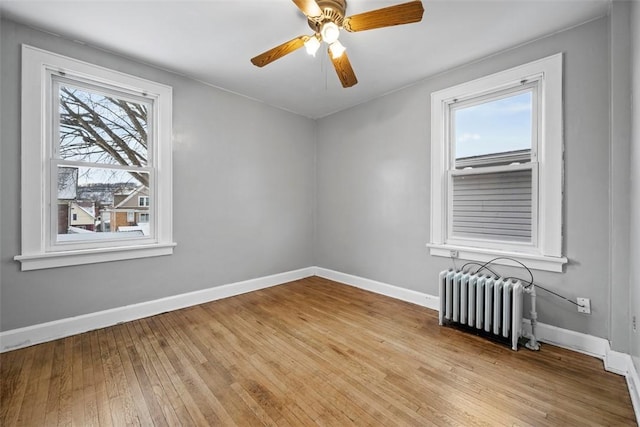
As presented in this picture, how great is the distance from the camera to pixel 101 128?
8.64 ft

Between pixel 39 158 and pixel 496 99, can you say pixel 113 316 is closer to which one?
pixel 39 158

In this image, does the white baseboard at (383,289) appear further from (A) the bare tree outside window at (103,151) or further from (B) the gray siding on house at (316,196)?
(A) the bare tree outside window at (103,151)

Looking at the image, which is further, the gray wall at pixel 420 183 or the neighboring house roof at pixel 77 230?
the neighboring house roof at pixel 77 230

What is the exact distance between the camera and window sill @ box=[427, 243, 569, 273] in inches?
89.1

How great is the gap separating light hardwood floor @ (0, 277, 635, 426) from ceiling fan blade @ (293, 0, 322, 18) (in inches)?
95.2

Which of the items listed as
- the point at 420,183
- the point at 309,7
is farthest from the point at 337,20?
the point at 420,183

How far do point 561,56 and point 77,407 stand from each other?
170 inches

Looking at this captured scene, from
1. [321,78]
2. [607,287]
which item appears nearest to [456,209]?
Answer: [607,287]

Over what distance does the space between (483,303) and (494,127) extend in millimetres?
1751

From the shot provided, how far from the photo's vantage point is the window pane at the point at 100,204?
96.5 inches

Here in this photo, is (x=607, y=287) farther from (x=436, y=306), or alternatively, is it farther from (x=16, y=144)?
(x=16, y=144)

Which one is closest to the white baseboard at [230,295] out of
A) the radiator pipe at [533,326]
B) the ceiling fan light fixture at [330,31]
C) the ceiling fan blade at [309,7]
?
the radiator pipe at [533,326]

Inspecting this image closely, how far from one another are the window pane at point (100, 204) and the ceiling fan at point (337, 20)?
1930 millimetres

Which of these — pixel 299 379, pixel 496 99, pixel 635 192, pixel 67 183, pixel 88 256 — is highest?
pixel 496 99
